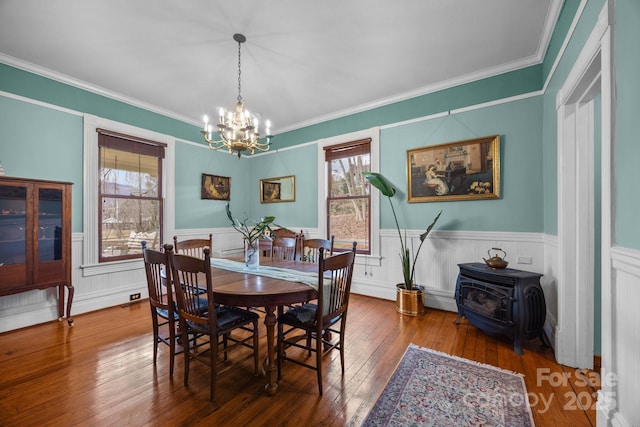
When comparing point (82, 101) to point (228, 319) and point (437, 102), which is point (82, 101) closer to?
point (228, 319)

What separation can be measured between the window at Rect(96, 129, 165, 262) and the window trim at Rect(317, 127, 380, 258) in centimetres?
261

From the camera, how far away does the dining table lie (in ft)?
5.94

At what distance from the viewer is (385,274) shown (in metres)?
4.01

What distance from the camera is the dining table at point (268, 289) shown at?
1.81m

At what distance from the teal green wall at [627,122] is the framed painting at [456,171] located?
6.42 ft

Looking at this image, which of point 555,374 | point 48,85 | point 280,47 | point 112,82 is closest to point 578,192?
point 555,374

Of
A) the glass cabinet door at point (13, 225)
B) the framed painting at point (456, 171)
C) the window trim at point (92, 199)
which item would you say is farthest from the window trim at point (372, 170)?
the glass cabinet door at point (13, 225)

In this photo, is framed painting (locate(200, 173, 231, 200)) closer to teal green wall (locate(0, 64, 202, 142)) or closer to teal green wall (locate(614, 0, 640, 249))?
teal green wall (locate(0, 64, 202, 142))

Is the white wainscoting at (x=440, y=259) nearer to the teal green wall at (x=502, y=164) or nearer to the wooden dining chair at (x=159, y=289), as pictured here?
the teal green wall at (x=502, y=164)

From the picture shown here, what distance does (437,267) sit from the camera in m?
3.57

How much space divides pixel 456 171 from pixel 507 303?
1.66 m

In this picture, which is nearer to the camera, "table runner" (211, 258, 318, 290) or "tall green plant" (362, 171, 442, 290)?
"table runner" (211, 258, 318, 290)

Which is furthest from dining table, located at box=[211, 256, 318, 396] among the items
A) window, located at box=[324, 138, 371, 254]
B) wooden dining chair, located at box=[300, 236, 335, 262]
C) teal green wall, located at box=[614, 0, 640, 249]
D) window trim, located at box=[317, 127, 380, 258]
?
window, located at box=[324, 138, 371, 254]

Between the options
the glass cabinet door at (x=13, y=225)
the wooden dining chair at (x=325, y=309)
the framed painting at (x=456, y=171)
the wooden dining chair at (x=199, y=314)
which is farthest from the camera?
the framed painting at (x=456, y=171)
